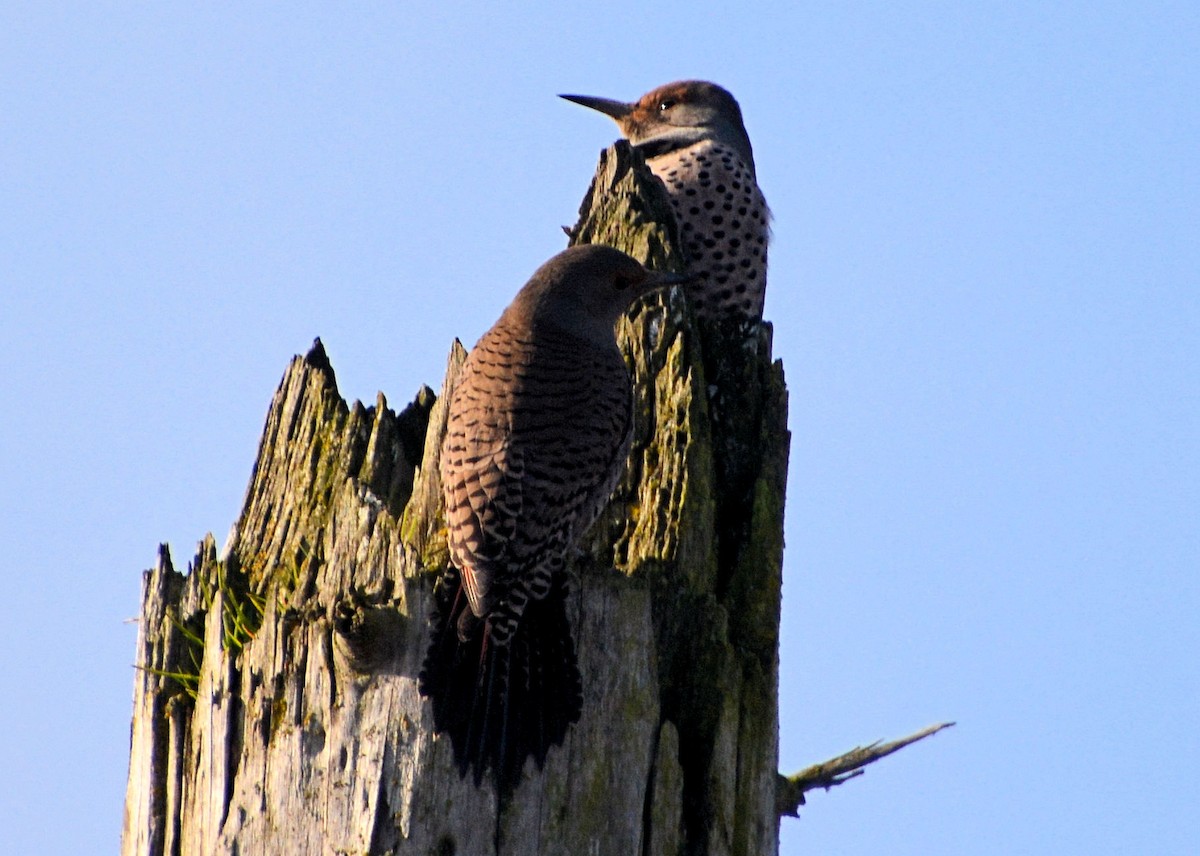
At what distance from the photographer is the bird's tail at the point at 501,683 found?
180 inches

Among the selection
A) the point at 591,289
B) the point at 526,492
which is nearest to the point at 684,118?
the point at 591,289

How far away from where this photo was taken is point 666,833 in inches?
185

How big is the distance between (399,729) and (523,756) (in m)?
0.35

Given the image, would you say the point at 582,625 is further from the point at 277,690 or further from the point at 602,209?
the point at 602,209

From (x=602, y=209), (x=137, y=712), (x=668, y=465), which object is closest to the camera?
(x=137, y=712)


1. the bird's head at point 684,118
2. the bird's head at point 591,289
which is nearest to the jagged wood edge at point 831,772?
the bird's head at point 591,289

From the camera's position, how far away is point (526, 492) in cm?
539

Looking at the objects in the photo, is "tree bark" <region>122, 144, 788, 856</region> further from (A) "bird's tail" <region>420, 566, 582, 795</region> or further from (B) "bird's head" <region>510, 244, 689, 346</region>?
(B) "bird's head" <region>510, 244, 689, 346</region>

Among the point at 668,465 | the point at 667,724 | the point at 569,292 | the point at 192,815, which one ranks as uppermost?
the point at 569,292

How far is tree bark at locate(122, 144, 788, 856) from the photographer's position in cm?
455

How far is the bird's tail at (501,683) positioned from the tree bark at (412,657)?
0.05 metres

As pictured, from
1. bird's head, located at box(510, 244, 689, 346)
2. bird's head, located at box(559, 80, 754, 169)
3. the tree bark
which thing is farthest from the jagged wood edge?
bird's head, located at box(559, 80, 754, 169)

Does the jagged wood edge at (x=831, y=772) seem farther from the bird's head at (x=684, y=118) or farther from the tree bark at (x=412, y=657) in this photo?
the bird's head at (x=684, y=118)

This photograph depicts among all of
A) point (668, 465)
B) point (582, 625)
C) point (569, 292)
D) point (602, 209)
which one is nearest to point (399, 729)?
point (582, 625)
